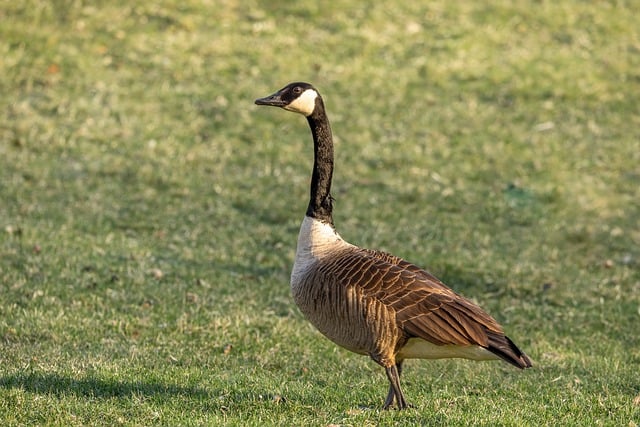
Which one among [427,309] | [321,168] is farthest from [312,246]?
[427,309]

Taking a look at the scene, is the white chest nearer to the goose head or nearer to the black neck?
the black neck

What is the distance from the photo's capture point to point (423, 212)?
16.9m

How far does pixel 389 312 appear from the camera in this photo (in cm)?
701

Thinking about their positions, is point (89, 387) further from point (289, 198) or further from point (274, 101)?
point (289, 198)

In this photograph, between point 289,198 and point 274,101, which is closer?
point 274,101

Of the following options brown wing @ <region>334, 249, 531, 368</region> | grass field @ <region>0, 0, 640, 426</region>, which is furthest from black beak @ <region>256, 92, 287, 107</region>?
grass field @ <region>0, 0, 640, 426</region>

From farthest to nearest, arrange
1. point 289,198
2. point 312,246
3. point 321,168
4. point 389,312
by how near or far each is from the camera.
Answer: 1. point 289,198
2. point 321,168
3. point 312,246
4. point 389,312

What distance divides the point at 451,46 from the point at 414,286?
1845 centimetres

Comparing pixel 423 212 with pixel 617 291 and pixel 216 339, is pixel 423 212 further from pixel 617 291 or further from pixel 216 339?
pixel 216 339

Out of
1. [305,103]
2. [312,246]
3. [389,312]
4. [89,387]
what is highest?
[305,103]

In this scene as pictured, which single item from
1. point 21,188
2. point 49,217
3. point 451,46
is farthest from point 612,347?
point 451,46

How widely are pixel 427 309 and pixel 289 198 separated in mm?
10336

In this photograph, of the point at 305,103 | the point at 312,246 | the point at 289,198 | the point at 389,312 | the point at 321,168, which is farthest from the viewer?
the point at 289,198

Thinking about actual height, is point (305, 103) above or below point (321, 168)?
above
